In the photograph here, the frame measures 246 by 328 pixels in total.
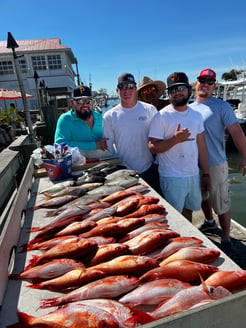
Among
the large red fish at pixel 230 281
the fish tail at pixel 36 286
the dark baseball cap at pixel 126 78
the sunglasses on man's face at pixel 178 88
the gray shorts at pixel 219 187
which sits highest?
the dark baseball cap at pixel 126 78

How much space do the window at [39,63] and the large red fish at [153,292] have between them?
36.2 meters

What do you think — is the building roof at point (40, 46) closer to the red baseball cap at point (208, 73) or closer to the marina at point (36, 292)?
the red baseball cap at point (208, 73)

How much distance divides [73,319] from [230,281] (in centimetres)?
84

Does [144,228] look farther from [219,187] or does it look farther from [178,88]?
[219,187]

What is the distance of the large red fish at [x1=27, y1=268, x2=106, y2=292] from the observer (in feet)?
4.35

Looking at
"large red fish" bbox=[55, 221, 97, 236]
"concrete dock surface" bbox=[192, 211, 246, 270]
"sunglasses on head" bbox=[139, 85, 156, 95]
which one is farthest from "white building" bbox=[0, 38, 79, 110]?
"large red fish" bbox=[55, 221, 97, 236]

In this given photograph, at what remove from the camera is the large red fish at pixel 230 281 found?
1.22m

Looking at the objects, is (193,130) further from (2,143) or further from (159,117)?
(2,143)

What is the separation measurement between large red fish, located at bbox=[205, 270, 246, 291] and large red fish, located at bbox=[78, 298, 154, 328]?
1.38 feet

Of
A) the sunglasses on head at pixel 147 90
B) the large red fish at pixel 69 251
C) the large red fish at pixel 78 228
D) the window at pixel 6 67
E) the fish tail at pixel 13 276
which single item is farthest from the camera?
the window at pixel 6 67

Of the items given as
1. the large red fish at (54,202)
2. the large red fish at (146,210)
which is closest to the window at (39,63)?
the large red fish at (54,202)

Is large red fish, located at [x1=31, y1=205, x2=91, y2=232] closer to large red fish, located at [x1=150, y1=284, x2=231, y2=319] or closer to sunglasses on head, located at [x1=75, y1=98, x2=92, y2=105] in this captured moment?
large red fish, located at [x1=150, y1=284, x2=231, y2=319]

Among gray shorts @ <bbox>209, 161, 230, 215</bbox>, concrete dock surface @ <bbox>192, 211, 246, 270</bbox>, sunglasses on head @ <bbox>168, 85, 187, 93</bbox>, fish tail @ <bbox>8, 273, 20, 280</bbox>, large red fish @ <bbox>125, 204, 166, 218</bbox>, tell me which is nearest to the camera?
fish tail @ <bbox>8, 273, 20, 280</bbox>

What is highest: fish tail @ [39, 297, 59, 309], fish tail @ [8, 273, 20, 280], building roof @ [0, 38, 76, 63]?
building roof @ [0, 38, 76, 63]
